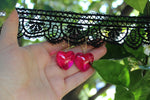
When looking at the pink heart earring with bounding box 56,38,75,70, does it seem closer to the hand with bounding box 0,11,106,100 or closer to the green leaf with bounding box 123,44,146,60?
the hand with bounding box 0,11,106,100

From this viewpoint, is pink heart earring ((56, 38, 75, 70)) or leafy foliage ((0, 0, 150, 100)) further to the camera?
pink heart earring ((56, 38, 75, 70))

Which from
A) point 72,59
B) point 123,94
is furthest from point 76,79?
point 123,94

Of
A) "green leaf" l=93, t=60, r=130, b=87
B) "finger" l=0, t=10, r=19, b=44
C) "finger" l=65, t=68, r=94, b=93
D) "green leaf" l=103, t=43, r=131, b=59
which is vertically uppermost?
"finger" l=0, t=10, r=19, b=44

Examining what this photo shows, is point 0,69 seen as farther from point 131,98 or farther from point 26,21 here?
Result: point 131,98

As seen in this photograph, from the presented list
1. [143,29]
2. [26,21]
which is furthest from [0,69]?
[143,29]

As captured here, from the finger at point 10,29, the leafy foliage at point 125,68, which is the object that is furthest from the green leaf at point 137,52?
the finger at point 10,29

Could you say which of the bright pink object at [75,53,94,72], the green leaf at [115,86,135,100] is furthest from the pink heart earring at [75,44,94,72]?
the green leaf at [115,86,135,100]
